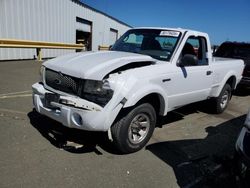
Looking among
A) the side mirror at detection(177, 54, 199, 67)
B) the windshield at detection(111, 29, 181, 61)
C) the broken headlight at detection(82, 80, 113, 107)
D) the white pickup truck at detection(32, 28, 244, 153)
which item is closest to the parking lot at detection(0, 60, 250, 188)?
the white pickup truck at detection(32, 28, 244, 153)

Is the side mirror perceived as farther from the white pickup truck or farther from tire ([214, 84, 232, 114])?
tire ([214, 84, 232, 114])

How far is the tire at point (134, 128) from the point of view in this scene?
3.68 m

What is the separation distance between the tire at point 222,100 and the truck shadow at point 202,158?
1.13 m

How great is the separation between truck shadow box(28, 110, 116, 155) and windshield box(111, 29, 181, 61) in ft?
5.89

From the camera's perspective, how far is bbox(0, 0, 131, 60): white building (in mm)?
12383

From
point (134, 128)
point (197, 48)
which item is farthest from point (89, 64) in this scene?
point (197, 48)

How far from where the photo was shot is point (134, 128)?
3982 mm

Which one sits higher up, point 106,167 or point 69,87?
point 69,87

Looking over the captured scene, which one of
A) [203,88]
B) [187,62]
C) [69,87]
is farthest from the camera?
[203,88]

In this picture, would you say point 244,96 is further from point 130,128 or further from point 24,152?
point 24,152

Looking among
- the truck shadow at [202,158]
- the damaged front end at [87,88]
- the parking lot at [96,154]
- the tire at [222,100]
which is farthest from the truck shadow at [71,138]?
the tire at [222,100]

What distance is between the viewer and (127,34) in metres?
5.71

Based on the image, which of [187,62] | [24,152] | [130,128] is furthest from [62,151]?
[187,62]

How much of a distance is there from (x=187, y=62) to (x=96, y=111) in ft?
7.02
